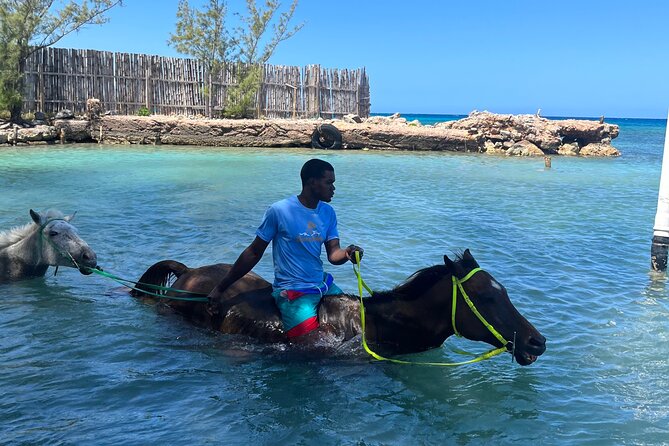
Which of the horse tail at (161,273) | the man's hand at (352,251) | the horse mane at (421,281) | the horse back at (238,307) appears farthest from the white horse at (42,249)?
the horse mane at (421,281)

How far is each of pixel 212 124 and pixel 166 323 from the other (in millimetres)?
22069

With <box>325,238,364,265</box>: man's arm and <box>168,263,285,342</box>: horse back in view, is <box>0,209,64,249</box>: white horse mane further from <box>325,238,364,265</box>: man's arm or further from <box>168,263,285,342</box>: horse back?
<box>325,238,364,265</box>: man's arm

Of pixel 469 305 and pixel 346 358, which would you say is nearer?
pixel 469 305

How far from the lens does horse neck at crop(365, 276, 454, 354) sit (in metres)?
4.84

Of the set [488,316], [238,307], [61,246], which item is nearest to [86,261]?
[61,246]

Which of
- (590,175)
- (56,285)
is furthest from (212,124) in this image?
(56,285)

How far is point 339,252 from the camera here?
483cm

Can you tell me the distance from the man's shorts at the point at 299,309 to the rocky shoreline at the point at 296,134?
75.1ft

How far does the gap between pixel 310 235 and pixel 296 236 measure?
0.37 ft

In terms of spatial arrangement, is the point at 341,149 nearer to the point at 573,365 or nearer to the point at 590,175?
the point at 590,175

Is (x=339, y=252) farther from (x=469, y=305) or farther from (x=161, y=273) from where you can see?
(x=161, y=273)

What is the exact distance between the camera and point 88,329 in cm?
599

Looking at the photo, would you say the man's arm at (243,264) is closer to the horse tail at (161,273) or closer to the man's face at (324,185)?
the man's face at (324,185)

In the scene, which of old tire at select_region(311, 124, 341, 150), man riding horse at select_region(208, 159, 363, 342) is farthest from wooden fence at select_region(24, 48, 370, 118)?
man riding horse at select_region(208, 159, 363, 342)
